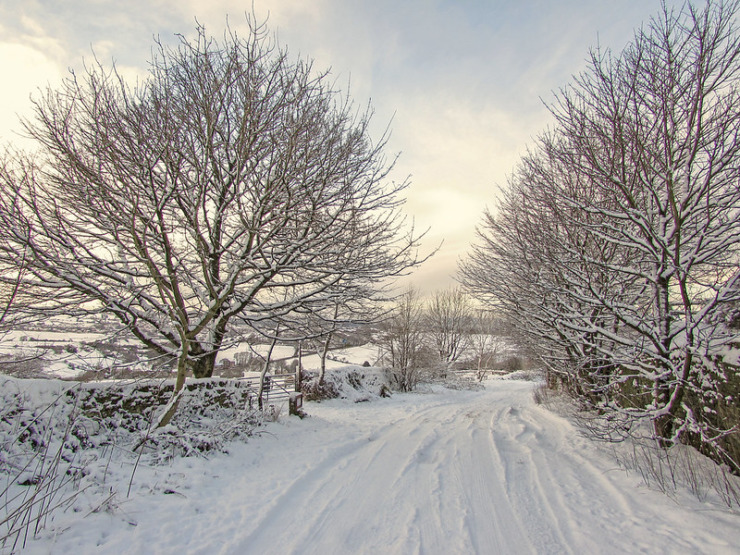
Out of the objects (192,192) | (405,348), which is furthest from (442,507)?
(405,348)

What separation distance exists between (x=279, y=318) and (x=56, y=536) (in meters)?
4.11

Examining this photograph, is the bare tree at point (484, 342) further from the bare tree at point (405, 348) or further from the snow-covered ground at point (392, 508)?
the snow-covered ground at point (392, 508)

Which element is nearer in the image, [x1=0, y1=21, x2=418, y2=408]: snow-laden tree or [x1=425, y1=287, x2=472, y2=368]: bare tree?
[x1=0, y1=21, x2=418, y2=408]: snow-laden tree

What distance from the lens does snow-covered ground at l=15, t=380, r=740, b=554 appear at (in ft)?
9.35

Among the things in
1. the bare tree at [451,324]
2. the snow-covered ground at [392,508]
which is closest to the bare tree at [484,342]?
the bare tree at [451,324]

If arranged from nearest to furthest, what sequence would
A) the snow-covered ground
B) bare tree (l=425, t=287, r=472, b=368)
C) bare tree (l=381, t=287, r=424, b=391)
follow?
the snow-covered ground
bare tree (l=381, t=287, r=424, b=391)
bare tree (l=425, t=287, r=472, b=368)

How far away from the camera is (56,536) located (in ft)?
8.52

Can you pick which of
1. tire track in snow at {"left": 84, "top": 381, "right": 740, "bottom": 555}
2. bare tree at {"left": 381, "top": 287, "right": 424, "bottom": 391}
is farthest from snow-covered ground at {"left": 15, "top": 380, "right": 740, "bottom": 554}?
bare tree at {"left": 381, "top": 287, "right": 424, "bottom": 391}

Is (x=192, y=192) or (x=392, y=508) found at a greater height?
(x=192, y=192)

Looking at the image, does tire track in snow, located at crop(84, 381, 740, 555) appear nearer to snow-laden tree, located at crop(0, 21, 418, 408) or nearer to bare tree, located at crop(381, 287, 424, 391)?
snow-laden tree, located at crop(0, 21, 418, 408)

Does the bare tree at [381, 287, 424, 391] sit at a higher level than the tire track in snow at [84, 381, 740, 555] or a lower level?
higher

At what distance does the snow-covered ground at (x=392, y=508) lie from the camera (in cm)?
285

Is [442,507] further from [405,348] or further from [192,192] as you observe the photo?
[405,348]

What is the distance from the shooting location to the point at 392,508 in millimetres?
3602
